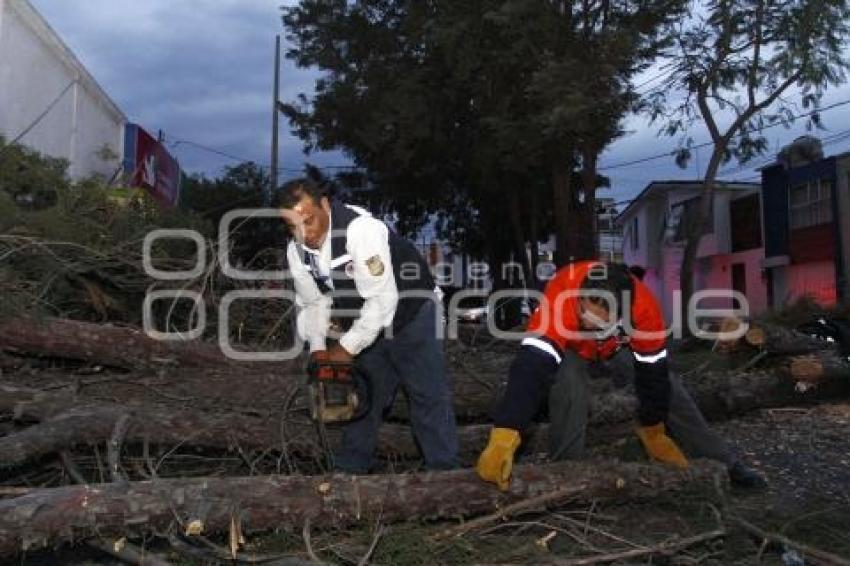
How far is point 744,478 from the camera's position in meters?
4.81

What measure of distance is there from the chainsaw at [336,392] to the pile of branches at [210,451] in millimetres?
280

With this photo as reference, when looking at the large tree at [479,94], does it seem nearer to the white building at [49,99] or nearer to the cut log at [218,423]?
the white building at [49,99]

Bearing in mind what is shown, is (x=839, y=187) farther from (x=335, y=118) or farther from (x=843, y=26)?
(x=335, y=118)

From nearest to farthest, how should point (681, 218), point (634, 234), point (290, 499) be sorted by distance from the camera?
1. point (290, 499)
2. point (681, 218)
3. point (634, 234)

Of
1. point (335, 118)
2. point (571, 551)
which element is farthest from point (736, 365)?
point (335, 118)

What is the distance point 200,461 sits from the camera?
4.60 metres

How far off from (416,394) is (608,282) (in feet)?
3.48

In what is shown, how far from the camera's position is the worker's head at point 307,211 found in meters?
4.02

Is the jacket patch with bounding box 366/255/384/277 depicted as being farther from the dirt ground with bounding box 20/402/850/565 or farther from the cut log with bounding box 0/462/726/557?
the dirt ground with bounding box 20/402/850/565

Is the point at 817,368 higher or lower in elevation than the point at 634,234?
lower

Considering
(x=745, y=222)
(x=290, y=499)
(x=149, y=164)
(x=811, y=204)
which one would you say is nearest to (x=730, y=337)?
(x=290, y=499)

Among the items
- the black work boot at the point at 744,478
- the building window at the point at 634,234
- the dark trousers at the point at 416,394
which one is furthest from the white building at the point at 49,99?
the building window at the point at 634,234

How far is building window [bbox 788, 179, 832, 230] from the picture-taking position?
2412cm

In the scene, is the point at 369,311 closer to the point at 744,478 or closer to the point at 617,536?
the point at 617,536
